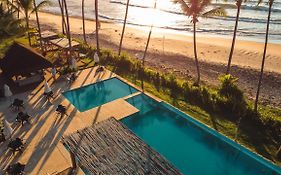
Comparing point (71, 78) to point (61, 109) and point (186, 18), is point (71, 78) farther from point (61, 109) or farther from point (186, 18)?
point (186, 18)

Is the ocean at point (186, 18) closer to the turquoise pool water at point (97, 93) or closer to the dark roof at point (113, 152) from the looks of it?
the turquoise pool water at point (97, 93)

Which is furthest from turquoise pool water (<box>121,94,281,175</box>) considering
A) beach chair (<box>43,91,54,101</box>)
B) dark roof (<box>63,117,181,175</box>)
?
beach chair (<box>43,91,54,101</box>)

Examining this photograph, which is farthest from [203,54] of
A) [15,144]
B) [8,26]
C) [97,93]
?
[15,144]

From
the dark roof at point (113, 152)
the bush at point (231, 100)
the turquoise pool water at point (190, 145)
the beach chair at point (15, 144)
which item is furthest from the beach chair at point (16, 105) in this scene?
the bush at point (231, 100)

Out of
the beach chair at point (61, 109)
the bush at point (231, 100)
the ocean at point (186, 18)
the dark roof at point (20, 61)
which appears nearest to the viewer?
the beach chair at point (61, 109)

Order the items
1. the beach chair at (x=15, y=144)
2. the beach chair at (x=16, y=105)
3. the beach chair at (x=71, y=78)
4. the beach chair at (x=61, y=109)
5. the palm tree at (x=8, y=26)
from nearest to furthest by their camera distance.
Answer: the beach chair at (x=15, y=144), the beach chair at (x=61, y=109), the beach chair at (x=16, y=105), the palm tree at (x=8, y=26), the beach chair at (x=71, y=78)

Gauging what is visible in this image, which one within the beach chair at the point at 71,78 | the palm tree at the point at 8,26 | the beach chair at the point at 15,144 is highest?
the palm tree at the point at 8,26
